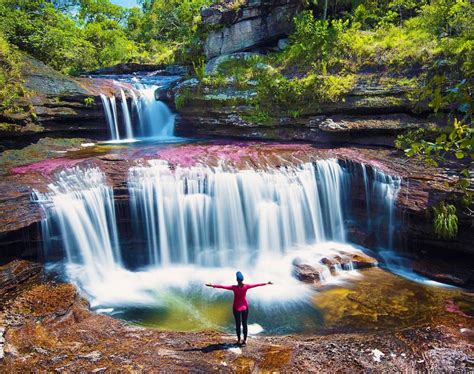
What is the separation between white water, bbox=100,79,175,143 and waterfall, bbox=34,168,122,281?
606cm

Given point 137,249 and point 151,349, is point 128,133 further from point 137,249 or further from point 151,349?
point 151,349

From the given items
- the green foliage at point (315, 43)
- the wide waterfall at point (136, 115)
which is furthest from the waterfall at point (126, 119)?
the green foliage at point (315, 43)

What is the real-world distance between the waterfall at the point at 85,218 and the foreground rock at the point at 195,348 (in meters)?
2.38

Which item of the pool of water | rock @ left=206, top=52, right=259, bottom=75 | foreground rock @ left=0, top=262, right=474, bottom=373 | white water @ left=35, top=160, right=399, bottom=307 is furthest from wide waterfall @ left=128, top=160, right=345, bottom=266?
rock @ left=206, top=52, right=259, bottom=75

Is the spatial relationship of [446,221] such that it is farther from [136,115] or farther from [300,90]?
[136,115]

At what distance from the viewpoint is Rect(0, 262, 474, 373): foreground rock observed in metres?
5.97

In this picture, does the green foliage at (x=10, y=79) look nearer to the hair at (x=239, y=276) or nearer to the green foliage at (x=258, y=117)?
the green foliage at (x=258, y=117)

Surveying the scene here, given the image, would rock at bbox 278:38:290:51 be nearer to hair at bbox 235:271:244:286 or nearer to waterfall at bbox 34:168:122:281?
waterfall at bbox 34:168:122:281

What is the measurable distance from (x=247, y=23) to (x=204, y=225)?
12.2m

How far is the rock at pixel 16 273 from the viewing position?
8230 millimetres

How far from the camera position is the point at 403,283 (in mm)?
9844

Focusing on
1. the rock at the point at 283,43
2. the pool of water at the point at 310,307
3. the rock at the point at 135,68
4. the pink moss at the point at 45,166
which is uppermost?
the rock at the point at 135,68

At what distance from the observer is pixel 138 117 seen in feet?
57.1

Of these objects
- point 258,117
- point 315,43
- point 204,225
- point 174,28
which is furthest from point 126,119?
point 174,28
